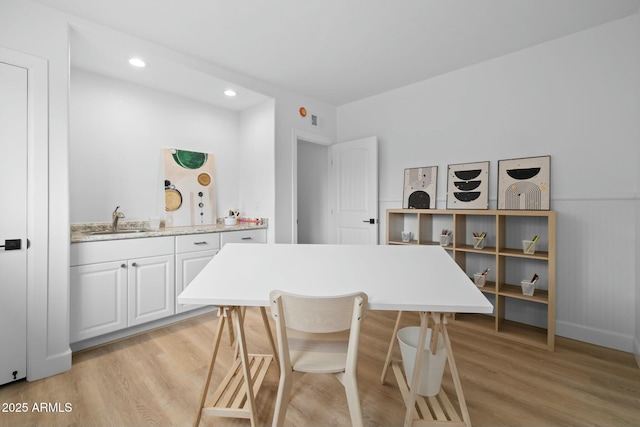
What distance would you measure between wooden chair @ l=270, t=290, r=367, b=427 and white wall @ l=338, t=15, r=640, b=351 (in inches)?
97.4

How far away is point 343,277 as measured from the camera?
1524 mm

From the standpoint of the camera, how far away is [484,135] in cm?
310

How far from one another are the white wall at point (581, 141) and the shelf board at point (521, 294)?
21 centimetres

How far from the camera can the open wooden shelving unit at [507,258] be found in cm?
248

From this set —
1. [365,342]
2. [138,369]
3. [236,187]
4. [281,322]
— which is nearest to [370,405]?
[365,342]

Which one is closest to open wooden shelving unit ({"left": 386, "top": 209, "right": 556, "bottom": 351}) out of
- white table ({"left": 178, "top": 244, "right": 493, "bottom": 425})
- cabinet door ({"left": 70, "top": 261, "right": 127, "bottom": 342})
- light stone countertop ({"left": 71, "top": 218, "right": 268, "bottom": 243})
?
white table ({"left": 178, "top": 244, "right": 493, "bottom": 425})

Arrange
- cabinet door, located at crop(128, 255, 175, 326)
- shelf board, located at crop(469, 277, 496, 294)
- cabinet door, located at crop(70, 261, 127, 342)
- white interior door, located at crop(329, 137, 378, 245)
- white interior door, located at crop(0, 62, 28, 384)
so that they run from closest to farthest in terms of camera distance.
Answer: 1. white interior door, located at crop(0, 62, 28, 384)
2. cabinet door, located at crop(70, 261, 127, 342)
3. cabinet door, located at crop(128, 255, 175, 326)
4. shelf board, located at crop(469, 277, 496, 294)
5. white interior door, located at crop(329, 137, 378, 245)

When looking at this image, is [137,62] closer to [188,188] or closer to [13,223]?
[188,188]

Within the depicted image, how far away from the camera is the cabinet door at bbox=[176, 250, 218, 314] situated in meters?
2.92

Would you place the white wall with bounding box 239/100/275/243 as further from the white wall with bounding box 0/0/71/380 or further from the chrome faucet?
the white wall with bounding box 0/0/71/380

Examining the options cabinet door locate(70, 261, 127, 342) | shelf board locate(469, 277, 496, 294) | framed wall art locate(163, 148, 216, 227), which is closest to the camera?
cabinet door locate(70, 261, 127, 342)

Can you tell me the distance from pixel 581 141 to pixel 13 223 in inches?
172

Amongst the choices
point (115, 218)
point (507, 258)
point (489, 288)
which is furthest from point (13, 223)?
point (507, 258)

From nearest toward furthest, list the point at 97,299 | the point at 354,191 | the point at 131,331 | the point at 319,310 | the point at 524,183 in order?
1. the point at 319,310
2. the point at 97,299
3. the point at 131,331
4. the point at 524,183
5. the point at 354,191
